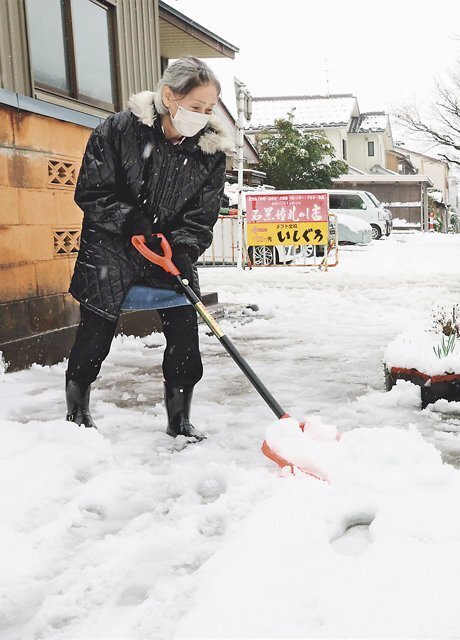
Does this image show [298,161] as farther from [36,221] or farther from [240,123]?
[36,221]

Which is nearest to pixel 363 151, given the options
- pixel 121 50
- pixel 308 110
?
pixel 308 110

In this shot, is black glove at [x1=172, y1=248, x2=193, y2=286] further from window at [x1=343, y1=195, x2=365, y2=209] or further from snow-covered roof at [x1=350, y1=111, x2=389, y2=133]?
snow-covered roof at [x1=350, y1=111, x2=389, y2=133]

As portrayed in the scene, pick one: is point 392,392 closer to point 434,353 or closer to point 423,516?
point 434,353

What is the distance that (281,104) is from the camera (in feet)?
132

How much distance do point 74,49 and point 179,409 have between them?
14.0ft

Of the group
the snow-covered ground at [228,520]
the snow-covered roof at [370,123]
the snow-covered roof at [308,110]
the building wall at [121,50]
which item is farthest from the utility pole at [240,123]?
the snow-covered roof at [370,123]

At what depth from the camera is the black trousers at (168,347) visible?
3.10 meters

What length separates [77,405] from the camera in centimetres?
319

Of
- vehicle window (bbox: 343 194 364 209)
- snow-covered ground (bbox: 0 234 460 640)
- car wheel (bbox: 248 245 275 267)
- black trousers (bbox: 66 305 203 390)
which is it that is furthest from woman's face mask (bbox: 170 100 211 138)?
vehicle window (bbox: 343 194 364 209)

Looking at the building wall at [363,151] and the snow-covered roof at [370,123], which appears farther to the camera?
the building wall at [363,151]

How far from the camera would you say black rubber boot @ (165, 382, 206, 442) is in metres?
3.20

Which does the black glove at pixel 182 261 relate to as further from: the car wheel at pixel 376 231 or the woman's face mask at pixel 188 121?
the car wheel at pixel 376 231

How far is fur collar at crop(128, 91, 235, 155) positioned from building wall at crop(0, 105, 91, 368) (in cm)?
201

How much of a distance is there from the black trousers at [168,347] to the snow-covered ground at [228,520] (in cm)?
30
